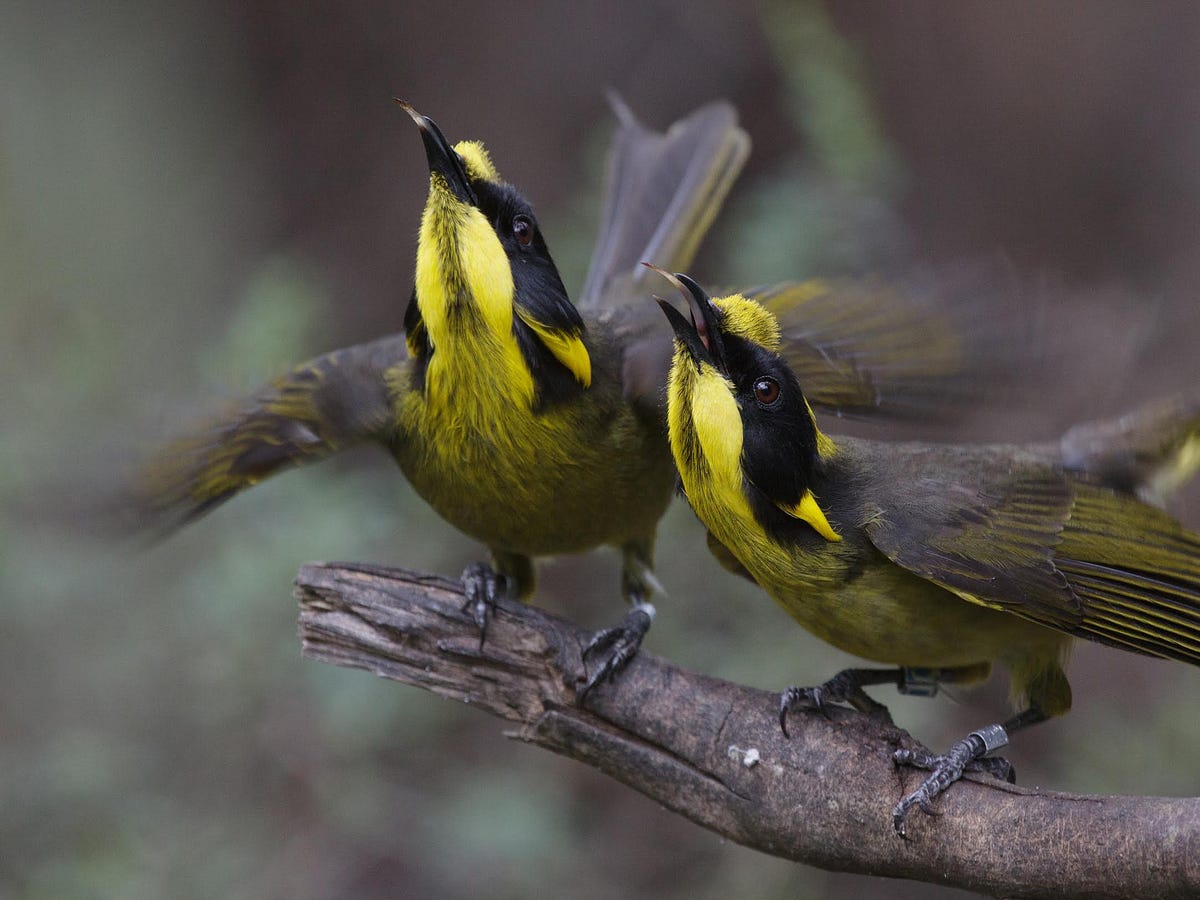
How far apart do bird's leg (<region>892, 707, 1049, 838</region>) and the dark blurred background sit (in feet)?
3.76

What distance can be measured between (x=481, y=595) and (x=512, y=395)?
620 mm

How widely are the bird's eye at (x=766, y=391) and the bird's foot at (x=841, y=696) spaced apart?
0.88 meters

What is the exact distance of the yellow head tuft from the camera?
11.2 ft

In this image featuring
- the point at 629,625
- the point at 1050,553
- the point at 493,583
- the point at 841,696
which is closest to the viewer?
the point at 1050,553

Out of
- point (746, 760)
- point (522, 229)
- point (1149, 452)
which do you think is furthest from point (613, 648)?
point (1149, 452)

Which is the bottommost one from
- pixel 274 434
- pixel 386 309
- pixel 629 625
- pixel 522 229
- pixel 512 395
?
pixel 386 309

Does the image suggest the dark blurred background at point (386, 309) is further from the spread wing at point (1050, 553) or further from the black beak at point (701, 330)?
the black beak at point (701, 330)

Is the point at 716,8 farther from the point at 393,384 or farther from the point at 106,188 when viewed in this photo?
the point at 393,384

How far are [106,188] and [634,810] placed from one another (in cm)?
593

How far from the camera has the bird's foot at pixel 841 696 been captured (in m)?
3.84

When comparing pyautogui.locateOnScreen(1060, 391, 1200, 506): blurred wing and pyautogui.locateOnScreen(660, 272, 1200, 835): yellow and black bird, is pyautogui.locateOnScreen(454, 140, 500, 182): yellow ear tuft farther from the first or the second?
pyautogui.locateOnScreen(1060, 391, 1200, 506): blurred wing

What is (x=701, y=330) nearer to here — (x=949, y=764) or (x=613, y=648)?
(x=613, y=648)

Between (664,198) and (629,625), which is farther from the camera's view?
(664,198)

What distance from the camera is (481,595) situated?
13.4 ft
